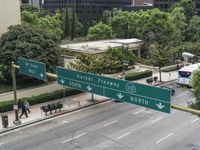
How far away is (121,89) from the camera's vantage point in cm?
2055

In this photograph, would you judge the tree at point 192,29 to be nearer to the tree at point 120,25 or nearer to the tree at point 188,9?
the tree at point 188,9

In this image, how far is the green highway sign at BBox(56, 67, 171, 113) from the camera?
1822 cm

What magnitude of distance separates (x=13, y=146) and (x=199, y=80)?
13242 millimetres

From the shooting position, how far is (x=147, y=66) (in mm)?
57938

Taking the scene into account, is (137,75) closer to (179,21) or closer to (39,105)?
(39,105)

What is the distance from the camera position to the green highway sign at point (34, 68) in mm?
26438

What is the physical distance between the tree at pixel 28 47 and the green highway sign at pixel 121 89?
60.7 feet

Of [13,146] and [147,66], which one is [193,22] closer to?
[147,66]

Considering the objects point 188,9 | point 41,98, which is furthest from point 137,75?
point 188,9

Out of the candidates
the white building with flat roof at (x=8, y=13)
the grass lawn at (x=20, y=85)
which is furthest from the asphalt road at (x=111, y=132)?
the white building with flat roof at (x=8, y=13)

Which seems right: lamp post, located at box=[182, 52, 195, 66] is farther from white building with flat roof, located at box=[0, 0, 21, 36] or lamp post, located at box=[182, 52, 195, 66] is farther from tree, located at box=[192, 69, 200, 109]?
tree, located at box=[192, 69, 200, 109]

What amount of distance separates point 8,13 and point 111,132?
93.5 feet

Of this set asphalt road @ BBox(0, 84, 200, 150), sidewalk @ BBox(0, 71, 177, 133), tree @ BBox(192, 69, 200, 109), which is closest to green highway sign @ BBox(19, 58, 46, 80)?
asphalt road @ BBox(0, 84, 200, 150)

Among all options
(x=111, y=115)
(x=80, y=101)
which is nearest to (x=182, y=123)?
(x=111, y=115)
